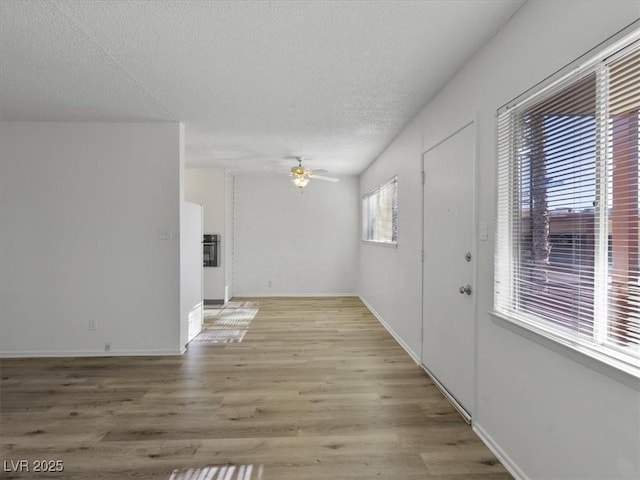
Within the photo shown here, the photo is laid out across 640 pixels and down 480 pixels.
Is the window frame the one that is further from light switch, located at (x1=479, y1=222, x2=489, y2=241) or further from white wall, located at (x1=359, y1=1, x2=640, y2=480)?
light switch, located at (x1=479, y1=222, x2=489, y2=241)

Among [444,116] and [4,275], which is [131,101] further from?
[444,116]

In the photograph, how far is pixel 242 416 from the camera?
2439 mm

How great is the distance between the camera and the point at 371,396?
275cm

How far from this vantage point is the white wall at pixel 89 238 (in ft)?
11.9

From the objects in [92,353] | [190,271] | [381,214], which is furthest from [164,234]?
[381,214]

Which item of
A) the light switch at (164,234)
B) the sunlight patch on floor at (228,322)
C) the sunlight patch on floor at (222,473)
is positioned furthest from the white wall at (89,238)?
the sunlight patch on floor at (222,473)

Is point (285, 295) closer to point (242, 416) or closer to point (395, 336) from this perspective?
point (395, 336)

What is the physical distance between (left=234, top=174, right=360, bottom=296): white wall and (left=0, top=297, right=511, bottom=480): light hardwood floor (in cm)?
321

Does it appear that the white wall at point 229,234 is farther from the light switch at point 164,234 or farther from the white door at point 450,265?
the white door at point 450,265

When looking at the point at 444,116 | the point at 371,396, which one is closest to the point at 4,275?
the point at 371,396

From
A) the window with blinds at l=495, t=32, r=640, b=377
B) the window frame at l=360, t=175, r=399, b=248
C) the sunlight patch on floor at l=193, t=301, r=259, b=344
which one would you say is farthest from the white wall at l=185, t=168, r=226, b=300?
the window with blinds at l=495, t=32, r=640, b=377

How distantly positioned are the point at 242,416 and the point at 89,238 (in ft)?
8.81

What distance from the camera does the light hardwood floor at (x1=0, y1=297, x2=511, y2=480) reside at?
1.95 m

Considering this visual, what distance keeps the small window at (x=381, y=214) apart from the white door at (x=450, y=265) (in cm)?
127
